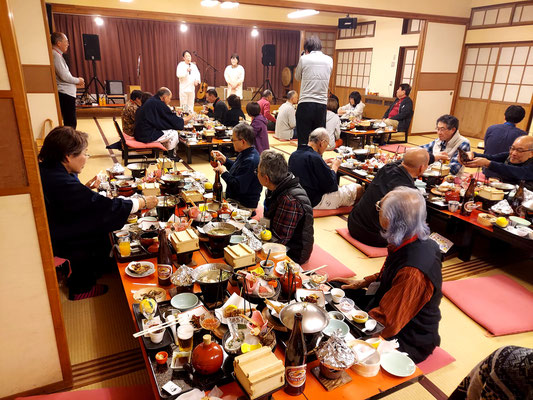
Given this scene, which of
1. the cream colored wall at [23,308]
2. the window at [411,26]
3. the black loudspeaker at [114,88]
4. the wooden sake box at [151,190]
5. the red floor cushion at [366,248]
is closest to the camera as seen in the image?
the cream colored wall at [23,308]

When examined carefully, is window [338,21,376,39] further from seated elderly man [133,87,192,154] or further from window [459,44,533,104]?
seated elderly man [133,87,192,154]

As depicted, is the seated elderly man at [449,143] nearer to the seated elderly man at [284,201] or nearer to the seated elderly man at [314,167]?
the seated elderly man at [314,167]

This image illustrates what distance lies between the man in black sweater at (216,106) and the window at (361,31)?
6.02m

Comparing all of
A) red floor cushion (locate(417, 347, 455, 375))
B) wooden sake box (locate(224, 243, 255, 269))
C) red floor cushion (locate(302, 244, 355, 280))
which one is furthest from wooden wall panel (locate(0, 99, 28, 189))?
red floor cushion (locate(417, 347, 455, 375))

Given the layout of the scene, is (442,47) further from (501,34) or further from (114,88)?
(114,88)

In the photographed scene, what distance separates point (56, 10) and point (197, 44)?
15.3 ft

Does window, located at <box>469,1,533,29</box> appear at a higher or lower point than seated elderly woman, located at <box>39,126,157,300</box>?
higher

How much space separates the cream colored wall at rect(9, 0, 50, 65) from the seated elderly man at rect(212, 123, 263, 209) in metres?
3.48

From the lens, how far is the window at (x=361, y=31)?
10859mm

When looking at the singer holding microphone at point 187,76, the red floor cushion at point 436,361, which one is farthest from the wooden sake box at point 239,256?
the singer holding microphone at point 187,76

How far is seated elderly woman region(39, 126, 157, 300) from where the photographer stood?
2262mm

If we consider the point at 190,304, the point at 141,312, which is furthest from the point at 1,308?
the point at 190,304

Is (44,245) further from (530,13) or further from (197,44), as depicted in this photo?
(197,44)

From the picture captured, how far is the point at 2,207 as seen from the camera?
156cm
